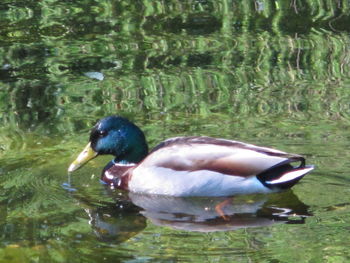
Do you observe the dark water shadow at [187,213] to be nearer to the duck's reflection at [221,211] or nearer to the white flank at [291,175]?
the duck's reflection at [221,211]

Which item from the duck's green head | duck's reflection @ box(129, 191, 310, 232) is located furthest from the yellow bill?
duck's reflection @ box(129, 191, 310, 232)

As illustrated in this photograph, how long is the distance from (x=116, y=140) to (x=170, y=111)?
1.41 m

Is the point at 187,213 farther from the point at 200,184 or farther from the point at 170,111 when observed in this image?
the point at 170,111

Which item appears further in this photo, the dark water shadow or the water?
the dark water shadow

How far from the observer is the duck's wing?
27.5 ft

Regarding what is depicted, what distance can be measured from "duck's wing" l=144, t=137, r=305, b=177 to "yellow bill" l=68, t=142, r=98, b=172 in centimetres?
71

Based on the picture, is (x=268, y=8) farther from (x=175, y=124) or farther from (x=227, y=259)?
(x=227, y=259)

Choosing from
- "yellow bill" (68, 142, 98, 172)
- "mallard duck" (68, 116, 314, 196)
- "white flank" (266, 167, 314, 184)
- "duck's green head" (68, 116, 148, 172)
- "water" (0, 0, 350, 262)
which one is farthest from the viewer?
"duck's green head" (68, 116, 148, 172)

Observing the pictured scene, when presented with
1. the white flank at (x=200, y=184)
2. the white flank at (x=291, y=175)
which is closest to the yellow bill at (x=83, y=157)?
the white flank at (x=200, y=184)

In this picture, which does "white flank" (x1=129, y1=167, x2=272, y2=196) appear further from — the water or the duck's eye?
the duck's eye

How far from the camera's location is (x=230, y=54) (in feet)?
40.7

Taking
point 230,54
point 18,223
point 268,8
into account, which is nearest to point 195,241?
point 18,223

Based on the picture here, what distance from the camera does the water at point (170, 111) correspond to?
7504 mm

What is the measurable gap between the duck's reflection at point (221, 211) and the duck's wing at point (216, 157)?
269 mm
